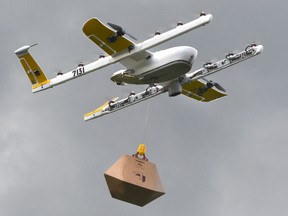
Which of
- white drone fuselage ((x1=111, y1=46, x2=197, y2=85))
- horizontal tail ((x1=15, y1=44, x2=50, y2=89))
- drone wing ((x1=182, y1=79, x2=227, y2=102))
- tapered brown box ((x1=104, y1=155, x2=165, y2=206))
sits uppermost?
horizontal tail ((x1=15, y1=44, x2=50, y2=89))

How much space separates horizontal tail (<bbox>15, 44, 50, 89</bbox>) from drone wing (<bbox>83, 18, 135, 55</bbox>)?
916 centimetres

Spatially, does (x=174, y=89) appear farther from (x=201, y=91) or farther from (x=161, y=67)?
(x=201, y=91)

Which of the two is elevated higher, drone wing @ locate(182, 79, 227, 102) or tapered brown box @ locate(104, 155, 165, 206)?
drone wing @ locate(182, 79, 227, 102)

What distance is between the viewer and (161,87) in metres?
91.3

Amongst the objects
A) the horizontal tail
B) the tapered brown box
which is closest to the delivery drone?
the horizontal tail

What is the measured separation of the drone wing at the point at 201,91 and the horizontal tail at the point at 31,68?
12043mm

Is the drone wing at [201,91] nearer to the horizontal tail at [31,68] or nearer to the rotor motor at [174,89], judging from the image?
the rotor motor at [174,89]

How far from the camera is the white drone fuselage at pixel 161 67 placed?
282 feet

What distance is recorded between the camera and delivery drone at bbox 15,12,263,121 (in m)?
85.0

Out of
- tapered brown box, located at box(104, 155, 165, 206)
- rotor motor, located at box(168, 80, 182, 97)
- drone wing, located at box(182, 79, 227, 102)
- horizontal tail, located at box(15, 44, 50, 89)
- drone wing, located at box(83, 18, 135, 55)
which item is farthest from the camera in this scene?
drone wing, located at box(182, 79, 227, 102)

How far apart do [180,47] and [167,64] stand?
164cm

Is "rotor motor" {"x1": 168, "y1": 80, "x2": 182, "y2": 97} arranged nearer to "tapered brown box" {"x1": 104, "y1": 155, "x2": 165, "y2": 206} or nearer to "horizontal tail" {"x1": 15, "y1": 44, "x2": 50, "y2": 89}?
"horizontal tail" {"x1": 15, "y1": 44, "x2": 50, "y2": 89}

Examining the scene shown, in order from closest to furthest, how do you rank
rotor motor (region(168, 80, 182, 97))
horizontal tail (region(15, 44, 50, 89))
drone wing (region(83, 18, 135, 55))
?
1. drone wing (region(83, 18, 135, 55))
2. rotor motor (region(168, 80, 182, 97))
3. horizontal tail (region(15, 44, 50, 89))

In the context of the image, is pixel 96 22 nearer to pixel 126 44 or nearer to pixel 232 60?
pixel 126 44
